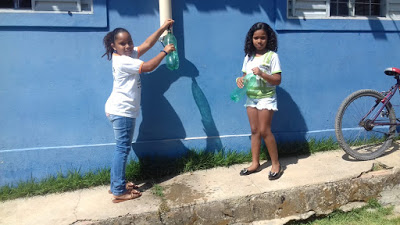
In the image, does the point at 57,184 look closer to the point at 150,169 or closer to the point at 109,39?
the point at 150,169

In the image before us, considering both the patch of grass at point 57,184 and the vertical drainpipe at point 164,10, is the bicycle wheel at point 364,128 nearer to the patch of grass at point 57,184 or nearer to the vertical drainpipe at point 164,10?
the vertical drainpipe at point 164,10

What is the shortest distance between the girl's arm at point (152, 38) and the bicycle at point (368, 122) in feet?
7.05

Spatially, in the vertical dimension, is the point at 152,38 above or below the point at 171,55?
above

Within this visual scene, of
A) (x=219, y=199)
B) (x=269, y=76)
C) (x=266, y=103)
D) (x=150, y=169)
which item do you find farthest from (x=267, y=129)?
(x=150, y=169)

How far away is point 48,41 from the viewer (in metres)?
3.44

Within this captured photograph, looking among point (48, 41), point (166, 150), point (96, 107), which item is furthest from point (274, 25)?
point (48, 41)

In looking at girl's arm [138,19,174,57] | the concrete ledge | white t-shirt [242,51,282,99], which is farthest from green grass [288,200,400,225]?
girl's arm [138,19,174,57]

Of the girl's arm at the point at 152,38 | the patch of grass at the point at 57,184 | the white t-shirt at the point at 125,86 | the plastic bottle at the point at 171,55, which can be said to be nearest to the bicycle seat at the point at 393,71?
the plastic bottle at the point at 171,55

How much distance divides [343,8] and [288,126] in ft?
5.57

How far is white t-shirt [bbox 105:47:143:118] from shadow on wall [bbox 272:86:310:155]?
1811 mm

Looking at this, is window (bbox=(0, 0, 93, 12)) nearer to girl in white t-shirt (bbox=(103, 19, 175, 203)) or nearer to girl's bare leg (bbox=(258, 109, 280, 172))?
girl in white t-shirt (bbox=(103, 19, 175, 203))

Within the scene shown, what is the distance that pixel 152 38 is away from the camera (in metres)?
3.28

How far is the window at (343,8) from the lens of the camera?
3.97 m

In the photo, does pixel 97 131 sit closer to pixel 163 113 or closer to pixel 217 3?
pixel 163 113
